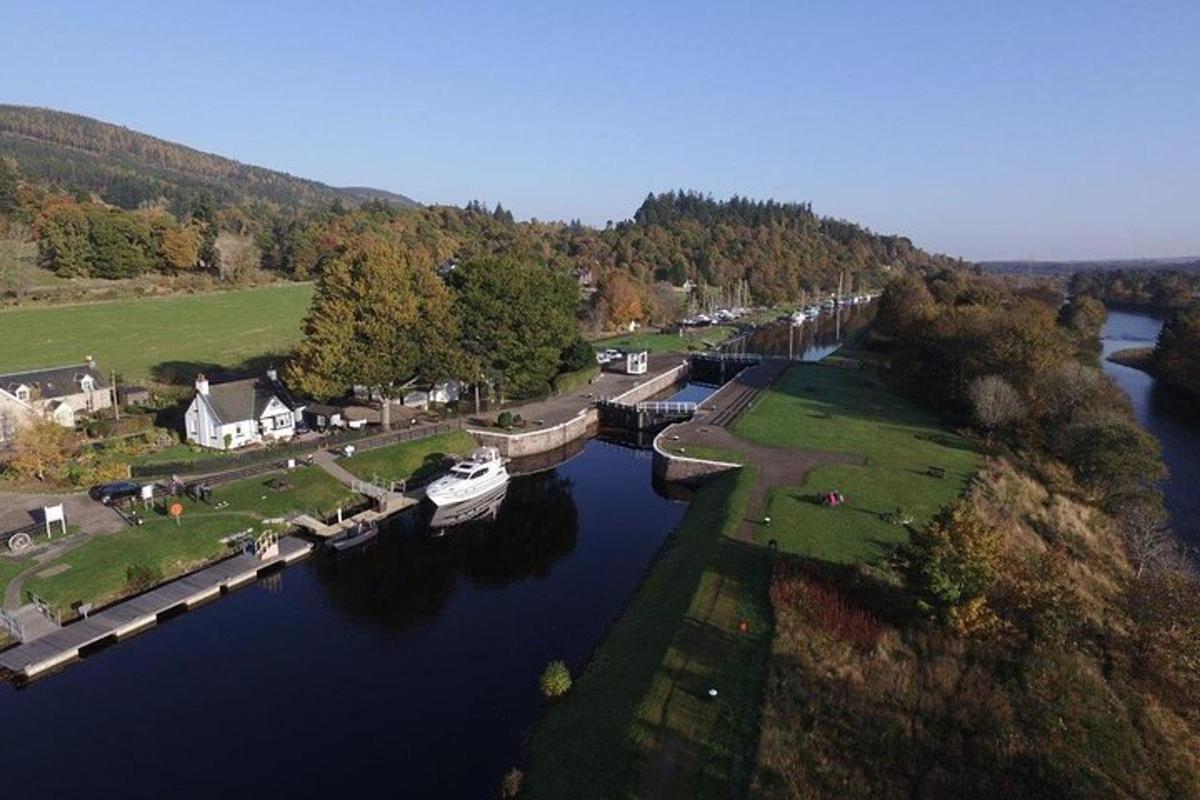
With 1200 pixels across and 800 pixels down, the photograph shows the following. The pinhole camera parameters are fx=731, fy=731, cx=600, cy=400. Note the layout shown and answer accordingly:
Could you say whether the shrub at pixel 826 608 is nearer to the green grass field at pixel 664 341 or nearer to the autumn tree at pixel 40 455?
the autumn tree at pixel 40 455

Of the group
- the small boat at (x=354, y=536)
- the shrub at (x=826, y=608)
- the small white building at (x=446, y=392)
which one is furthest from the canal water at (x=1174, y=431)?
the small white building at (x=446, y=392)

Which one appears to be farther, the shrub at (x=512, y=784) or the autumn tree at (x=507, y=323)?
the autumn tree at (x=507, y=323)

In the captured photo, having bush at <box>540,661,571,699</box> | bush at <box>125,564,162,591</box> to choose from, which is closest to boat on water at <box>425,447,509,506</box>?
bush at <box>125,564,162,591</box>

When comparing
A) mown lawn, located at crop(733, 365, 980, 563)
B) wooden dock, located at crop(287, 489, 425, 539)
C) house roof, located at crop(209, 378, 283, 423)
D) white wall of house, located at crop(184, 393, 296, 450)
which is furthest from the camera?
house roof, located at crop(209, 378, 283, 423)

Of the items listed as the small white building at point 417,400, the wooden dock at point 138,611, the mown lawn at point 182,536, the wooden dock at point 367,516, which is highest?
the small white building at point 417,400

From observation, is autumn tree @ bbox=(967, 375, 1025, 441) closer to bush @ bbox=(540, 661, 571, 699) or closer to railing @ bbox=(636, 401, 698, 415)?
railing @ bbox=(636, 401, 698, 415)

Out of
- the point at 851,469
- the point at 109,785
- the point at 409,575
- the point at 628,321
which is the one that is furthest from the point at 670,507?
the point at 628,321
